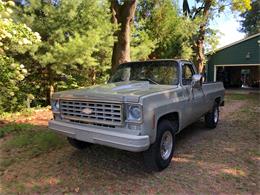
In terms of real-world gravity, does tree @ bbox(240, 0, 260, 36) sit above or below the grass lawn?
above

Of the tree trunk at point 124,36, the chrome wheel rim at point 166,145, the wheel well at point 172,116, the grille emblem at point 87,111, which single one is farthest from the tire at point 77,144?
the tree trunk at point 124,36

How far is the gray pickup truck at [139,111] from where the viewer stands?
3.50m

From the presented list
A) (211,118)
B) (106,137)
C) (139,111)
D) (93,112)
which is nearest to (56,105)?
(93,112)

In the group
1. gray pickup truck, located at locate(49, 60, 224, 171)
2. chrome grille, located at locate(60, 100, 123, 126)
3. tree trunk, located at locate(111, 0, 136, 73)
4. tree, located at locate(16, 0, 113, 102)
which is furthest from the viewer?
tree, located at locate(16, 0, 113, 102)

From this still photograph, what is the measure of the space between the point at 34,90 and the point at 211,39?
15379 millimetres

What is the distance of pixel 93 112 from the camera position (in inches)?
152

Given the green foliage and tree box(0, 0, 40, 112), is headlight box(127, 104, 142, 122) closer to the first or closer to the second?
tree box(0, 0, 40, 112)

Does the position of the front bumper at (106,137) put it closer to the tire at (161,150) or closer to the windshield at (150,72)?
the tire at (161,150)

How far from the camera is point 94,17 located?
10.6 m

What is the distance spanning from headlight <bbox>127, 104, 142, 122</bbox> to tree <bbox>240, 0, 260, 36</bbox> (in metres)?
39.0

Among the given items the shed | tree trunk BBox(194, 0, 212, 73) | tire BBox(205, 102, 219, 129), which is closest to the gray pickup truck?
tire BBox(205, 102, 219, 129)

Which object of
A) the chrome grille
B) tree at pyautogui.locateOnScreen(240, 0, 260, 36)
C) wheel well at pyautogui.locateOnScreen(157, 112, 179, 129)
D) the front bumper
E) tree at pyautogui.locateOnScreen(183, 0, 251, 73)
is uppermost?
tree at pyautogui.locateOnScreen(240, 0, 260, 36)

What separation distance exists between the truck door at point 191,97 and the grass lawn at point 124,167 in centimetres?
70

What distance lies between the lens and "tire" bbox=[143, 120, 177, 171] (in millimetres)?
3828
